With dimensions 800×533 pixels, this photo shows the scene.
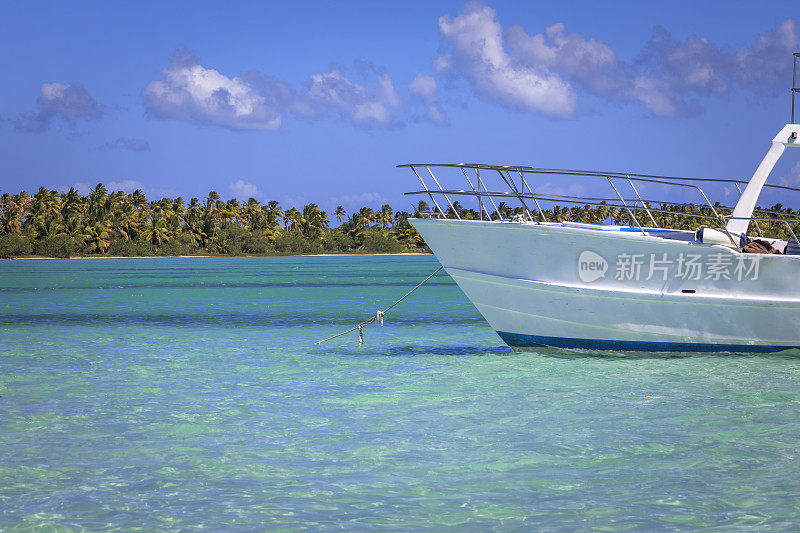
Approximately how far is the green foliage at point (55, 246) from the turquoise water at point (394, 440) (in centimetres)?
8928

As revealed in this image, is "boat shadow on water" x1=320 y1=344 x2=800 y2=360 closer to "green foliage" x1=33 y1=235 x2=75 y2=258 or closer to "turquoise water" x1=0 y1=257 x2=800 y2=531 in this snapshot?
"turquoise water" x1=0 y1=257 x2=800 y2=531

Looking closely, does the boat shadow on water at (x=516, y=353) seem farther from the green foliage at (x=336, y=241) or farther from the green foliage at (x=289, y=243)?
the green foliage at (x=336, y=241)

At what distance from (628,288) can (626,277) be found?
15 cm

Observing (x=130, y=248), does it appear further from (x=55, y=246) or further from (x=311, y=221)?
(x=311, y=221)

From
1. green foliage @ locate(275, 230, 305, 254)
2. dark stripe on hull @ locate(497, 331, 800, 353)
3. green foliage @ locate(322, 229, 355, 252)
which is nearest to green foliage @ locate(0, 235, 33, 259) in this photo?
green foliage @ locate(275, 230, 305, 254)

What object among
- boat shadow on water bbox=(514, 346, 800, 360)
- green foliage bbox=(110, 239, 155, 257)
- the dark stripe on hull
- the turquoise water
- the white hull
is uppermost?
green foliage bbox=(110, 239, 155, 257)

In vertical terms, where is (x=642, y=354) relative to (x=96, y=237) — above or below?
below

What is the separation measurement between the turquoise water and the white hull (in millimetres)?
431

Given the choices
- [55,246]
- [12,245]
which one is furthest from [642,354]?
[12,245]

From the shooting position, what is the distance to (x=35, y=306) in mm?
27031

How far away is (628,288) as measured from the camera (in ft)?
35.2

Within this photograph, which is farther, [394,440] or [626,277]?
[626,277]

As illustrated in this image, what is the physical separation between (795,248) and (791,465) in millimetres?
6107

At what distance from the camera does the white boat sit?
1050 centimetres
